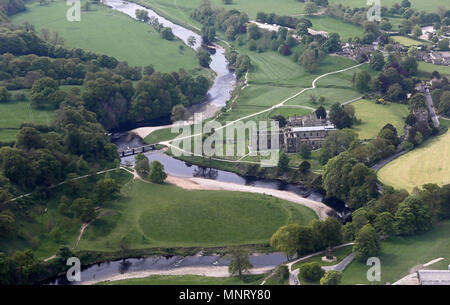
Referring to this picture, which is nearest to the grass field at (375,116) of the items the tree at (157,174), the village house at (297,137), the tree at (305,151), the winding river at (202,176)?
the village house at (297,137)

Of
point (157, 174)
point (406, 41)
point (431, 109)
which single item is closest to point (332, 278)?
point (157, 174)

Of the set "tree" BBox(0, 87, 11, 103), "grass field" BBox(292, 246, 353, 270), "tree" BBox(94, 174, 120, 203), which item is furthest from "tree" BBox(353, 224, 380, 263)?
"tree" BBox(0, 87, 11, 103)

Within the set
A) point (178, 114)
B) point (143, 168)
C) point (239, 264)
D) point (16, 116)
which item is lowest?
point (143, 168)

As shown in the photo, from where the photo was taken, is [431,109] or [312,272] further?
[431,109]

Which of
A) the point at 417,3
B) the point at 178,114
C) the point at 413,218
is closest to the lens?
the point at 413,218

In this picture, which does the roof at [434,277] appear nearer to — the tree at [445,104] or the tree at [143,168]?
the tree at [143,168]

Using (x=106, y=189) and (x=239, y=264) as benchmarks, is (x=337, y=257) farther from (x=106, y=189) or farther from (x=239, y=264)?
(x=106, y=189)

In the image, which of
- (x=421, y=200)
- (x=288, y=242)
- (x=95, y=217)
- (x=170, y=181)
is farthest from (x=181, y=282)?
(x=421, y=200)

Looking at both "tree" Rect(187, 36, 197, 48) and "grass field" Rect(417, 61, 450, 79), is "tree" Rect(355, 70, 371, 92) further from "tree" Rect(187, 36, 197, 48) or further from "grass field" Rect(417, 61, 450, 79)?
"tree" Rect(187, 36, 197, 48)
